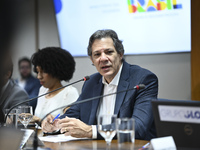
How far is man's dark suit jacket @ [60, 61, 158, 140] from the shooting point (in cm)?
196

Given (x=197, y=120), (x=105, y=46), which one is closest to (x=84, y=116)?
(x=105, y=46)

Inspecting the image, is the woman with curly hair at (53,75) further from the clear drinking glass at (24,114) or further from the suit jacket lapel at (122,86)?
the clear drinking glass at (24,114)

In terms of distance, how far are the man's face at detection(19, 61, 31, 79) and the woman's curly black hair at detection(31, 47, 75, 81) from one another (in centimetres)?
238

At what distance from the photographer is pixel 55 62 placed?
10.6 feet

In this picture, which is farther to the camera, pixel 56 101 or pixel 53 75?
pixel 53 75

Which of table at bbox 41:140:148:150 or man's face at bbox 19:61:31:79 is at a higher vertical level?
table at bbox 41:140:148:150

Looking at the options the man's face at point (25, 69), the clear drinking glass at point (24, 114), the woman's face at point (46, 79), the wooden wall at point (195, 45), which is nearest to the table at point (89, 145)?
the clear drinking glass at point (24, 114)

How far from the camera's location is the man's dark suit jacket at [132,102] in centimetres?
196

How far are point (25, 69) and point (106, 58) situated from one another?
144 inches

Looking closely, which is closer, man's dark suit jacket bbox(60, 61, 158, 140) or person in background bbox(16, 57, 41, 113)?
man's dark suit jacket bbox(60, 61, 158, 140)

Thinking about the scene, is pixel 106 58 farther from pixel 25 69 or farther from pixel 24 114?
pixel 25 69

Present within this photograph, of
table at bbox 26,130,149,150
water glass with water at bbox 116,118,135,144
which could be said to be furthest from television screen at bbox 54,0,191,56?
water glass with water at bbox 116,118,135,144

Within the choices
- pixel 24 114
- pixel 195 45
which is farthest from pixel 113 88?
pixel 195 45

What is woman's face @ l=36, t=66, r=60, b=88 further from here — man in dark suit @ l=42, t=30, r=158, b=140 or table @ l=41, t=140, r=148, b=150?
table @ l=41, t=140, r=148, b=150
